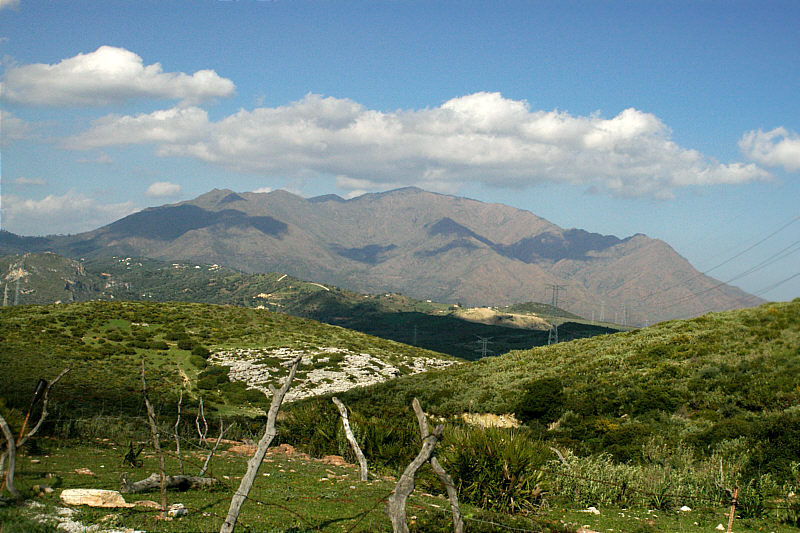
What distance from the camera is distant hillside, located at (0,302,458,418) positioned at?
35781 millimetres

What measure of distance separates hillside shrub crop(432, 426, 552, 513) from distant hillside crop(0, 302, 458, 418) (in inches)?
721

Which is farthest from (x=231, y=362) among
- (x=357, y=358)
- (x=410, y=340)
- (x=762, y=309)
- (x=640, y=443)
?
(x=410, y=340)

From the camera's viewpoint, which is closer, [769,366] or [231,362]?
[769,366]

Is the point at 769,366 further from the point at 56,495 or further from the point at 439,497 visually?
the point at 56,495

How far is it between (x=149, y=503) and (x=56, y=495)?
149 cm

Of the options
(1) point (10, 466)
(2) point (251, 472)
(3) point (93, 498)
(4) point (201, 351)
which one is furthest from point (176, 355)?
(2) point (251, 472)

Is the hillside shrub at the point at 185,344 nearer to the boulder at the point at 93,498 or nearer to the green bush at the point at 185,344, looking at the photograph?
the green bush at the point at 185,344

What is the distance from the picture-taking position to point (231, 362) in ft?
169

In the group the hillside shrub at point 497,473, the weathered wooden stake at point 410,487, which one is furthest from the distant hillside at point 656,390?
the weathered wooden stake at point 410,487

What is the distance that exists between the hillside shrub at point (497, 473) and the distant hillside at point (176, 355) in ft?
60.1

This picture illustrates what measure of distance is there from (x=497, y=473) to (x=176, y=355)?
47.1m

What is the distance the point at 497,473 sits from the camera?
38.0 feet

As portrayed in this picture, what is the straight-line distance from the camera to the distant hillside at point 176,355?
3578cm

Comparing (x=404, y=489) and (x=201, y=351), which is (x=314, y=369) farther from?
(x=404, y=489)
